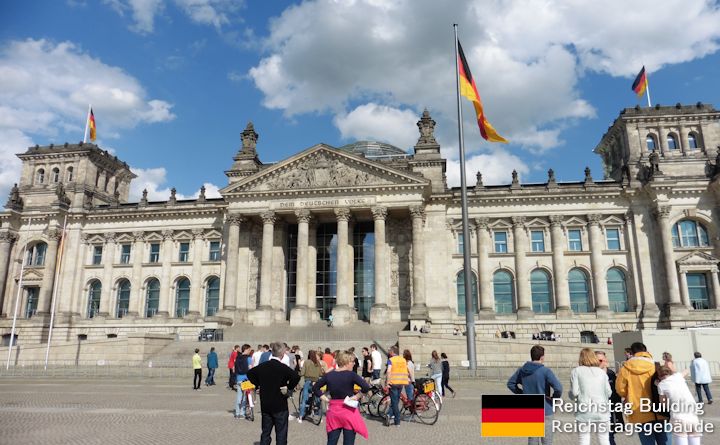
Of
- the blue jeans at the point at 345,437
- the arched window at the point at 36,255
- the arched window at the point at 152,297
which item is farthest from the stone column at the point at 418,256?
the arched window at the point at 36,255

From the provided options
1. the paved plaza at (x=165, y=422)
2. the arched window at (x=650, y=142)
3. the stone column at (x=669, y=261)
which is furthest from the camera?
the arched window at (x=650, y=142)

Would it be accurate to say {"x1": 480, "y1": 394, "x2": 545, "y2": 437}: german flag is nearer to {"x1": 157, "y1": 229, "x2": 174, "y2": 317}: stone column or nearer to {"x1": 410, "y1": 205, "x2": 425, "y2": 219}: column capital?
{"x1": 410, "y1": 205, "x2": 425, "y2": 219}: column capital

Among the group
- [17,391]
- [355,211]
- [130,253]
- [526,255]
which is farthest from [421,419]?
[130,253]

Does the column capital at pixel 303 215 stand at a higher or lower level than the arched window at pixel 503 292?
higher

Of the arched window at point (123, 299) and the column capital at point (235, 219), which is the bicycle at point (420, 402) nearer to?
the column capital at point (235, 219)

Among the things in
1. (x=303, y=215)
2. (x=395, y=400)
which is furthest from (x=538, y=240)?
(x=395, y=400)

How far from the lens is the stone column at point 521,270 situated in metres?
45.6

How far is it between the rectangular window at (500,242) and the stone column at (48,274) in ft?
150

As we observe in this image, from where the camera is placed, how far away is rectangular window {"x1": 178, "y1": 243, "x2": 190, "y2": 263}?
53.2 meters

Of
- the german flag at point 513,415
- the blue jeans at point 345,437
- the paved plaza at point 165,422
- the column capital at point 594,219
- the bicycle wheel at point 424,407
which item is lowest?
the paved plaza at point 165,422

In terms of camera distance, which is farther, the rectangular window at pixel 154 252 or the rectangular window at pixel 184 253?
the rectangular window at pixel 154 252

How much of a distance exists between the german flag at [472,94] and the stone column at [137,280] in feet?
132

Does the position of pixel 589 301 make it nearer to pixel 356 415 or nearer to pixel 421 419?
pixel 421 419

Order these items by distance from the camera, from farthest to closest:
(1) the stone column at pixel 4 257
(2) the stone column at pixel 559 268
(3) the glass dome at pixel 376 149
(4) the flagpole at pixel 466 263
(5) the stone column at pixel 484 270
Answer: (3) the glass dome at pixel 376 149 → (1) the stone column at pixel 4 257 → (5) the stone column at pixel 484 270 → (2) the stone column at pixel 559 268 → (4) the flagpole at pixel 466 263
